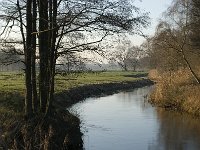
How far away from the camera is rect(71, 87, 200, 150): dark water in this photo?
67.1ft

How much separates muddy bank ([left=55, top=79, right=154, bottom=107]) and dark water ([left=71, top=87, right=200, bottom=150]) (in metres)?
1.87

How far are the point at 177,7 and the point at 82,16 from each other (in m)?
25.7

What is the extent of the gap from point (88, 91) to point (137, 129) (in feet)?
72.8

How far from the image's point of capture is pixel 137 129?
24781 mm

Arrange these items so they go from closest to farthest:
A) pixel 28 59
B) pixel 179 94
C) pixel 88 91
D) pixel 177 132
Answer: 1. pixel 28 59
2. pixel 177 132
3. pixel 179 94
4. pixel 88 91

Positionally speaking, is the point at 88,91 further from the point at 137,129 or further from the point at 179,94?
the point at 137,129

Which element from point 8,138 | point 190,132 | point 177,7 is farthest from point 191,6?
point 8,138

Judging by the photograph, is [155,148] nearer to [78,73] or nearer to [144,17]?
[78,73]

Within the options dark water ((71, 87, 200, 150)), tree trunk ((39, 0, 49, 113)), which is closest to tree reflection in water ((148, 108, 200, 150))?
dark water ((71, 87, 200, 150))

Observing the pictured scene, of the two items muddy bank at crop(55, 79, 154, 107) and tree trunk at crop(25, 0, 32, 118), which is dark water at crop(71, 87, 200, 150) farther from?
tree trunk at crop(25, 0, 32, 118)

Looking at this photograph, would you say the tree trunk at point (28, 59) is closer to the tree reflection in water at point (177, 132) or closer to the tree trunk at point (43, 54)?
the tree trunk at point (43, 54)

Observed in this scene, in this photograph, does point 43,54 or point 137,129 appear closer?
point 43,54

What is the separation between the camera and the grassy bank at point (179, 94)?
30.6 metres

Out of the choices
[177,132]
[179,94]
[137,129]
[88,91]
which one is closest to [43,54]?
[137,129]
